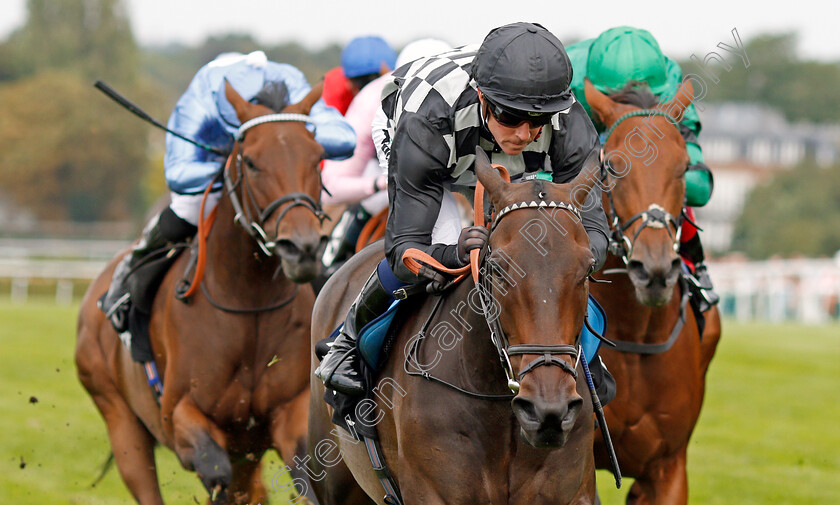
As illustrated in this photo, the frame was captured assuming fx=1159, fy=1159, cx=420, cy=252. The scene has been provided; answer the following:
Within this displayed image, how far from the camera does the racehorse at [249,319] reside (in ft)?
18.5

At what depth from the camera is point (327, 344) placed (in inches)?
183

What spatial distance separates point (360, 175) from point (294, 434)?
222 cm

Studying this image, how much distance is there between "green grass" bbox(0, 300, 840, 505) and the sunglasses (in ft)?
13.3

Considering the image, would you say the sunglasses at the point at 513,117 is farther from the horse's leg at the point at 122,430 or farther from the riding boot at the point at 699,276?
the horse's leg at the point at 122,430

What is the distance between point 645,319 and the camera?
17.2 ft

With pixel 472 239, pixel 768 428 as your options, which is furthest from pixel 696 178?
pixel 768 428

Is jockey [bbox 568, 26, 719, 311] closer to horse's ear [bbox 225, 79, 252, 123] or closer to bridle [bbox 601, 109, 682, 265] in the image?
bridle [bbox 601, 109, 682, 265]

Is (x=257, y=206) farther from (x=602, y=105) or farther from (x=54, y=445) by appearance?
(x=54, y=445)

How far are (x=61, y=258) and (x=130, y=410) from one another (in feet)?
122

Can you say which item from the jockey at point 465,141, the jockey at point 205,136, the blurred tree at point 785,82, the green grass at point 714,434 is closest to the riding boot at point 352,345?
the jockey at point 465,141

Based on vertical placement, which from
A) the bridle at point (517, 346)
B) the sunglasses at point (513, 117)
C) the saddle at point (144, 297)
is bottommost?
the saddle at point (144, 297)

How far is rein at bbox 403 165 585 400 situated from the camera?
3180 mm

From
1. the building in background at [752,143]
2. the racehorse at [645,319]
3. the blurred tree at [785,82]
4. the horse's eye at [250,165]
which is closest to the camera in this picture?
the racehorse at [645,319]

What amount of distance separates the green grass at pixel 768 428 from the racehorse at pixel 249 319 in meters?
2.77
